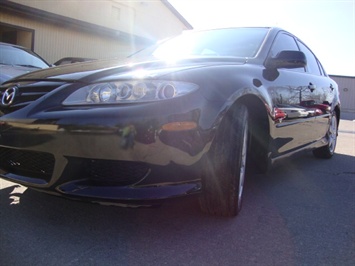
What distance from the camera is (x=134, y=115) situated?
1.90 meters

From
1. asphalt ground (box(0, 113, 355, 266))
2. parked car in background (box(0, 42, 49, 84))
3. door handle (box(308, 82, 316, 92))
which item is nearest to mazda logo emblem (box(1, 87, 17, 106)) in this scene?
asphalt ground (box(0, 113, 355, 266))

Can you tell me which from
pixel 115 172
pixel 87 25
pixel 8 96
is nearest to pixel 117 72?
pixel 115 172

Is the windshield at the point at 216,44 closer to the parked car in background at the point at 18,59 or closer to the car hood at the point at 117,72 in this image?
the car hood at the point at 117,72

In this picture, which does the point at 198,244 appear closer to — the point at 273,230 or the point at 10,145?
the point at 273,230

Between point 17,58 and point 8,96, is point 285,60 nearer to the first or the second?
point 8,96

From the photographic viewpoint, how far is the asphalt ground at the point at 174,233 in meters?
1.97

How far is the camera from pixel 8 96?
236 centimetres

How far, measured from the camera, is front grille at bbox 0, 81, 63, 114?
2.21 meters

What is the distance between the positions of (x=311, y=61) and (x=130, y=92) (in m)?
3.26

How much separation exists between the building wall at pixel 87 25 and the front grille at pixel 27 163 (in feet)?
35.7

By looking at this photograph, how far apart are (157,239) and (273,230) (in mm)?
797

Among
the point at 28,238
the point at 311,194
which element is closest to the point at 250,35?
the point at 311,194

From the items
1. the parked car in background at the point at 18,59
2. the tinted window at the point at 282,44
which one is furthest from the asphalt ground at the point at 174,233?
the parked car in background at the point at 18,59

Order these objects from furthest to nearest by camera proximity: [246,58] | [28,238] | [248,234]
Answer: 1. [246,58]
2. [248,234]
3. [28,238]
